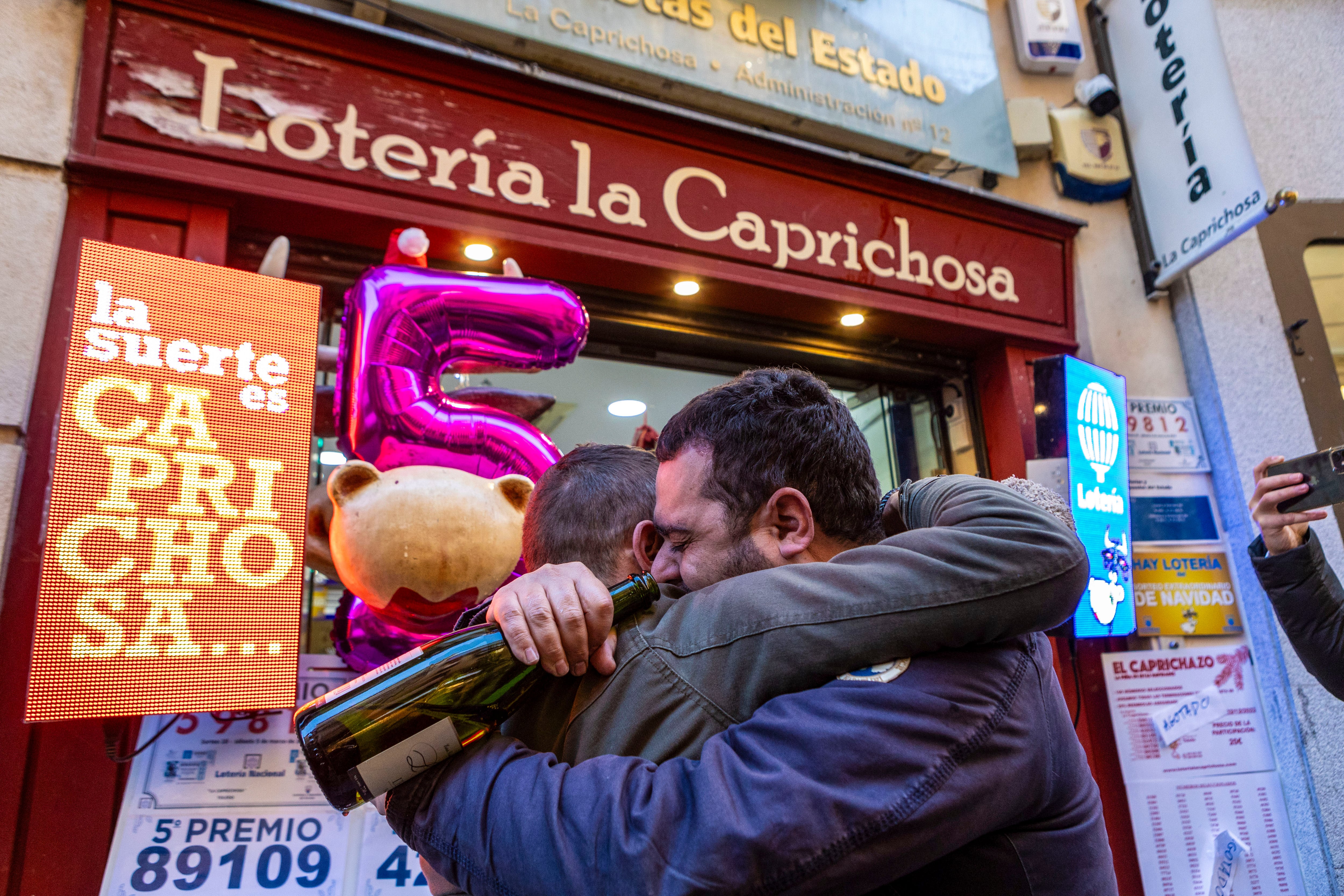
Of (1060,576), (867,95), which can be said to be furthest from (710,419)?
(867,95)

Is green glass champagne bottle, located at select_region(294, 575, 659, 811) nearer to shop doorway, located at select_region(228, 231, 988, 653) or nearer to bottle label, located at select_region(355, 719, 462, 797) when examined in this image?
bottle label, located at select_region(355, 719, 462, 797)

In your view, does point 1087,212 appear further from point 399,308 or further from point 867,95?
point 399,308

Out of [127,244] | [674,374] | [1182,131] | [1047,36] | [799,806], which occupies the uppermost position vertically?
[1047,36]

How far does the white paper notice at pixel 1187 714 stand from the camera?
10.9 feet

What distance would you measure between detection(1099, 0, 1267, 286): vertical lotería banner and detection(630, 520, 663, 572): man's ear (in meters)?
3.21

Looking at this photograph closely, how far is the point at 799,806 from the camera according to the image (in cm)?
82

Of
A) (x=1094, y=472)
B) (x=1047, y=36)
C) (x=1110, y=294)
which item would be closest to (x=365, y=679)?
(x=1094, y=472)

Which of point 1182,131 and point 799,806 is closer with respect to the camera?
point 799,806

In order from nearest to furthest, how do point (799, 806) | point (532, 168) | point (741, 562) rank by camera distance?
1. point (799, 806)
2. point (741, 562)
3. point (532, 168)

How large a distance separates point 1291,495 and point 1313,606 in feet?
1.24

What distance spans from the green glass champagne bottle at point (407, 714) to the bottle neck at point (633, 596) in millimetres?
134

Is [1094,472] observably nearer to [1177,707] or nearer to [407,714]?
[1177,707]

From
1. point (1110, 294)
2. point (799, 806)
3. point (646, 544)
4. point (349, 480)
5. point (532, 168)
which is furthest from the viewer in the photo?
point (1110, 294)

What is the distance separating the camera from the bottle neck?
102 centimetres
